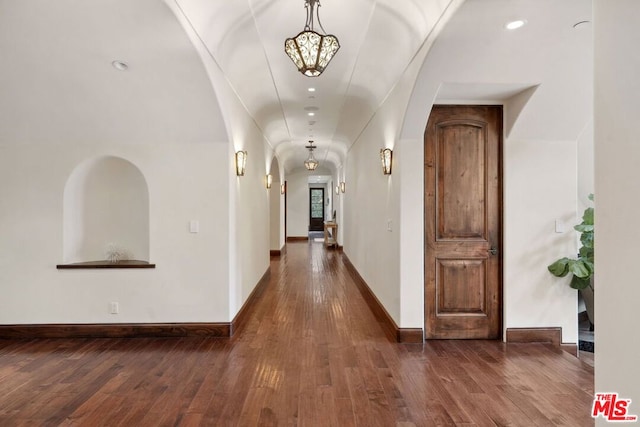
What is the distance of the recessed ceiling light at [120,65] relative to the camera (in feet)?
9.54

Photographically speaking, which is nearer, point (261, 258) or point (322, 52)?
point (322, 52)

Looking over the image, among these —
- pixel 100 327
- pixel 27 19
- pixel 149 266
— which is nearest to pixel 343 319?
pixel 149 266

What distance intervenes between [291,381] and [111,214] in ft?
9.86

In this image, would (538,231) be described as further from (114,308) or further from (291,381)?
(114,308)

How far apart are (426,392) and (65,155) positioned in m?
4.31

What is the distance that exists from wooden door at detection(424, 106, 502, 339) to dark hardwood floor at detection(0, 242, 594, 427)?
30 centimetres

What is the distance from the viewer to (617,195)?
117cm

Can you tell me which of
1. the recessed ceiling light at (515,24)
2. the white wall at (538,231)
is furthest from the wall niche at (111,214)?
the white wall at (538,231)

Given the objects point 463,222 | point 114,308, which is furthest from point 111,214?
point 463,222

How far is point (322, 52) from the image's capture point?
2270mm

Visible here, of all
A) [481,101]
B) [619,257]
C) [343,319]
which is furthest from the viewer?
[343,319]

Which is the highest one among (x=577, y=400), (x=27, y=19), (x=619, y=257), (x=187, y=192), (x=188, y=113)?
(x=27, y=19)

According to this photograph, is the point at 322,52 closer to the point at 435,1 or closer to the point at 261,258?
the point at 435,1

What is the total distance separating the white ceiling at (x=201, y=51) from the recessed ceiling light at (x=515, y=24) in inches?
1.9
